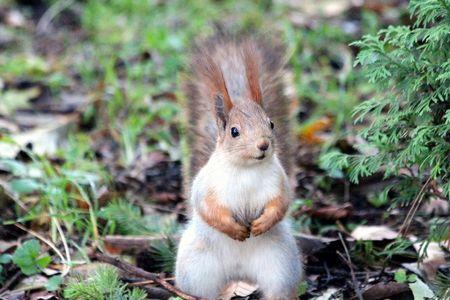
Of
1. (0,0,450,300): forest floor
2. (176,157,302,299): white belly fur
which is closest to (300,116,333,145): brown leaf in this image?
(0,0,450,300): forest floor

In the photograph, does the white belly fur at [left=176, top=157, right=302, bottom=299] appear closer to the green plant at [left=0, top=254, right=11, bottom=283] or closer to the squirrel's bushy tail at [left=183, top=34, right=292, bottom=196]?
the squirrel's bushy tail at [left=183, top=34, right=292, bottom=196]

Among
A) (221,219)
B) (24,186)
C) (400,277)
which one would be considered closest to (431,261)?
(400,277)

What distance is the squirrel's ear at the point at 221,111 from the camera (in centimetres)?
251

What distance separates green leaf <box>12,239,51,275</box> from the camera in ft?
9.32

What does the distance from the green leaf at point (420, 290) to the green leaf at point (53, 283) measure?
1149mm

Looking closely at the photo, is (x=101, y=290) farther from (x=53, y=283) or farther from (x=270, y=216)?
(x=270, y=216)

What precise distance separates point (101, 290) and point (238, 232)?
1.55ft

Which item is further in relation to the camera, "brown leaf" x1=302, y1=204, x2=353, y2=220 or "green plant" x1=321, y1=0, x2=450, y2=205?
"brown leaf" x1=302, y1=204, x2=353, y2=220

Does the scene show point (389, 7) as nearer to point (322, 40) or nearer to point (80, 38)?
point (322, 40)

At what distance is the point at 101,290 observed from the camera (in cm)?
254

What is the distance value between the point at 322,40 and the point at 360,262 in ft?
8.76

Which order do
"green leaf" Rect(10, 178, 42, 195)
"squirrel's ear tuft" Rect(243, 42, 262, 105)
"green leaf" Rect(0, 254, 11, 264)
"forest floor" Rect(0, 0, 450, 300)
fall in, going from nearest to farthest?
1. "squirrel's ear tuft" Rect(243, 42, 262, 105)
2. "forest floor" Rect(0, 0, 450, 300)
3. "green leaf" Rect(0, 254, 11, 264)
4. "green leaf" Rect(10, 178, 42, 195)

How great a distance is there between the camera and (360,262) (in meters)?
→ 2.91

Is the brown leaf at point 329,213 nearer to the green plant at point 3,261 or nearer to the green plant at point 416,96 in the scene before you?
the green plant at point 416,96
